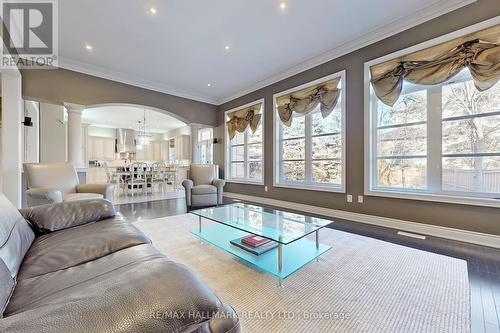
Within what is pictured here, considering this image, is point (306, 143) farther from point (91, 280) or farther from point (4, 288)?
point (4, 288)

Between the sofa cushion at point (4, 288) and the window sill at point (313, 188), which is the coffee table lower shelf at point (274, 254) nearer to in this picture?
the sofa cushion at point (4, 288)

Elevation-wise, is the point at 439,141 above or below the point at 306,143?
below

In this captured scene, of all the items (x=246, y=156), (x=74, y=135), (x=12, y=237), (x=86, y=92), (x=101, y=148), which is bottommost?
(x=12, y=237)

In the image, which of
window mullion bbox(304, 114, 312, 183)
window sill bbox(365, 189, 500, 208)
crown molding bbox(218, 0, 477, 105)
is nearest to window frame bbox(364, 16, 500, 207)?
window sill bbox(365, 189, 500, 208)

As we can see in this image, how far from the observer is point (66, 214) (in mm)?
1627

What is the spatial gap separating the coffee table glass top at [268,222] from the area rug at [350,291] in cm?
33

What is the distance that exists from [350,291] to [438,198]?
203 cm

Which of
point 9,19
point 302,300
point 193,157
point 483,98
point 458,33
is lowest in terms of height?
point 302,300

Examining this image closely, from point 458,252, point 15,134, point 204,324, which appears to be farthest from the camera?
point 15,134

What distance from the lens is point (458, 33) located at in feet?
8.26

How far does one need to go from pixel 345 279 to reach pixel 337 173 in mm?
2367

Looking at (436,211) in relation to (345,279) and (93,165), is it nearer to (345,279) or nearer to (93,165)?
(345,279)

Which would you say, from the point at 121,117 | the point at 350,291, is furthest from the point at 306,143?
the point at 121,117

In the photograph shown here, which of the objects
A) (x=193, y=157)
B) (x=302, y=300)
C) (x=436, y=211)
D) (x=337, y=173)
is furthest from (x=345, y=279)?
(x=193, y=157)
